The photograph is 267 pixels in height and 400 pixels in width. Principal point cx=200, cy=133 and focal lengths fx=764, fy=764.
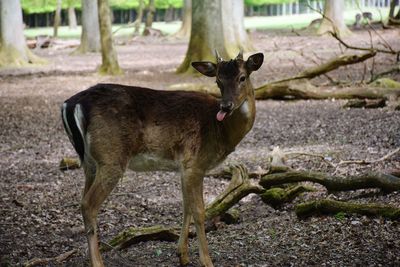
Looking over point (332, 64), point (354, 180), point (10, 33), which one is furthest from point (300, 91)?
point (10, 33)

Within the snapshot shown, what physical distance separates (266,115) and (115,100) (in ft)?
21.3

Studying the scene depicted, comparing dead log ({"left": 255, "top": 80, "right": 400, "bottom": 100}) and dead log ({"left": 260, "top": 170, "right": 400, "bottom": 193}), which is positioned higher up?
dead log ({"left": 260, "top": 170, "right": 400, "bottom": 193})

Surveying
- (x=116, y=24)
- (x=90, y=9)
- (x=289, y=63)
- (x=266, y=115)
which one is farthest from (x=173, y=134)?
(x=116, y=24)

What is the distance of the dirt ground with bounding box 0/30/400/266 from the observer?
5.21 meters

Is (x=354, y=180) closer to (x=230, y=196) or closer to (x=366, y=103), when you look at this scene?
(x=230, y=196)

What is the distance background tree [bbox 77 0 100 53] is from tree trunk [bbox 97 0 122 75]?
8242mm

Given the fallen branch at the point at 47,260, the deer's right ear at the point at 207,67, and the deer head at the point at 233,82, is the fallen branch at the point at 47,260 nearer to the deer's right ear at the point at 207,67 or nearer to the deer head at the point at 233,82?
the deer head at the point at 233,82

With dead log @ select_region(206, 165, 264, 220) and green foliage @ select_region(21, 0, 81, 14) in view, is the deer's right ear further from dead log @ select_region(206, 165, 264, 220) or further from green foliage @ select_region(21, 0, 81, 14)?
green foliage @ select_region(21, 0, 81, 14)

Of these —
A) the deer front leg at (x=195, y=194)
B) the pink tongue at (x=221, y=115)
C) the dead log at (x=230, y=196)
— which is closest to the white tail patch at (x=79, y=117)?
the deer front leg at (x=195, y=194)

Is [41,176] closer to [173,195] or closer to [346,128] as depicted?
[173,195]

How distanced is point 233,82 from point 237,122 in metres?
0.33

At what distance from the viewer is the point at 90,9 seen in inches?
1013

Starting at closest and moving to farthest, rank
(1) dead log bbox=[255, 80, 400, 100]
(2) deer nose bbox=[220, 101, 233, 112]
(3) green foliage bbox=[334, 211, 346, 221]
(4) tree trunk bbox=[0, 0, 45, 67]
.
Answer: (2) deer nose bbox=[220, 101, 233, 112] → (3) green foliage bbox=[334, 211, 346, 221] → (1) dead log bbox=[255, 80, 400, 100] → (4) tree trunk bbox=[0, 0, 45, 67]

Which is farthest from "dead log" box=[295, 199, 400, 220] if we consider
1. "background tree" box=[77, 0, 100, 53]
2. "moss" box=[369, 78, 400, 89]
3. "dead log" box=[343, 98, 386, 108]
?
"background tree" box=[77, 0, 100, 53]
